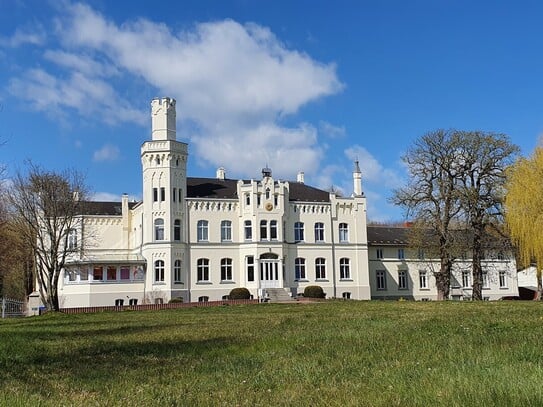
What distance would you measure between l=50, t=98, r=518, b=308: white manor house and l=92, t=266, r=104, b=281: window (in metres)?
0.09

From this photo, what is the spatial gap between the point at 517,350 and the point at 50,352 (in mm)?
8872

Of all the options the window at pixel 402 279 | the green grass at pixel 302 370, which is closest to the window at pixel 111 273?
the window at pixel 402 279

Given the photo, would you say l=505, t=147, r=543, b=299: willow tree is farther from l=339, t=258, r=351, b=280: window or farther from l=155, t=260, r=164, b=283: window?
l=155, t=260, r=164, b=283: window

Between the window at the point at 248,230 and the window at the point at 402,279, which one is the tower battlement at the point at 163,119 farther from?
the window at the point at 402,279

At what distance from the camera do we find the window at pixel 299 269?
59.9 metres

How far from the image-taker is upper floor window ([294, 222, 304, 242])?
200 feet

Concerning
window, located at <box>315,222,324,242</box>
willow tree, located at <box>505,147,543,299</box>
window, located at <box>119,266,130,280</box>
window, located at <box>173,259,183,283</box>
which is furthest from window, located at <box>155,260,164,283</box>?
willow tree, located at <box>505,147,543,299</box>

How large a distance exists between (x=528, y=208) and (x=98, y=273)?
122ft

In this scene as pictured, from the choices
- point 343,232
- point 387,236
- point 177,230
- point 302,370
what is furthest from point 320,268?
point 302,370

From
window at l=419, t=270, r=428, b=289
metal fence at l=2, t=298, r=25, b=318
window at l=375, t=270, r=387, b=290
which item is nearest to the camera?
metal fence at l=2, t=298, r=25, b=318

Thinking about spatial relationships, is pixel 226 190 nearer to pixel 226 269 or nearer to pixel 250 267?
pixel 226 269

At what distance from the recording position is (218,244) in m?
58.2

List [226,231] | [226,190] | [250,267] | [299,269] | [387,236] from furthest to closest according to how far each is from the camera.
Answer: [387,236] < [226,190] < [299,269] < [226,231] < [250,267]

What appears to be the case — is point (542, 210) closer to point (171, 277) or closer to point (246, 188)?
point (246, 188)
